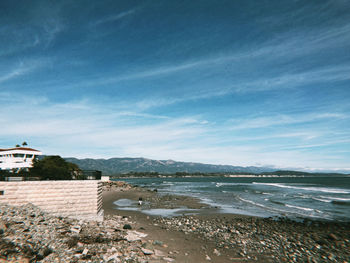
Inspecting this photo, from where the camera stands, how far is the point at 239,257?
12.5m

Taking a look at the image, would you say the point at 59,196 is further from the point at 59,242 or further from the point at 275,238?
the point at 275,238

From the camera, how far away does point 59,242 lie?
440 inches

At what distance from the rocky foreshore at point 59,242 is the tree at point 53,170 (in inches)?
144

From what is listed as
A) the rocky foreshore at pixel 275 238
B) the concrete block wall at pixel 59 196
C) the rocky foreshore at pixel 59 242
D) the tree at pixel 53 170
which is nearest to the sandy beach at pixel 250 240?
the rocky foreshore at pixel 275 238

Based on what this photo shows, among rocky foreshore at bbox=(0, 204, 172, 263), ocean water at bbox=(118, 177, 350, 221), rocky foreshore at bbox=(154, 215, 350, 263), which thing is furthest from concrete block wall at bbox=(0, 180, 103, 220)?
ocean water at bbox=(118, 177, 350, 221)

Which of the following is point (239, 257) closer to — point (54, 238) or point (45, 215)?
point (54, 238)

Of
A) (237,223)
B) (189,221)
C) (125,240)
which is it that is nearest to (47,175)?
(125,240)

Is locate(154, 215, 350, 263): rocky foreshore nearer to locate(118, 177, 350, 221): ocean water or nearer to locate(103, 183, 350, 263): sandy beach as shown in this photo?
locate(103, 183, 350, 263): sandy beach

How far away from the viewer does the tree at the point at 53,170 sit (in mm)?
18297

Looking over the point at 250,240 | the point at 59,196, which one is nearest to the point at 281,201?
the point at 250,240

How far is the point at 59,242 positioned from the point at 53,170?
886cm

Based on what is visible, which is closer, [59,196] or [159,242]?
[159,242]

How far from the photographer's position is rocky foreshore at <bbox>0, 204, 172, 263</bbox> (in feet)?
31.0

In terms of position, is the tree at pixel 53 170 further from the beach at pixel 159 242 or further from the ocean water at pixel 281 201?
the ocean water at pixel 281 201
